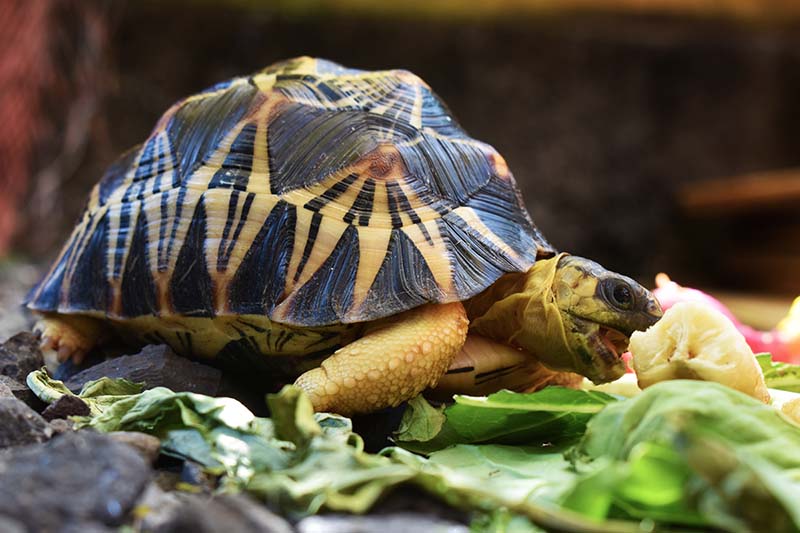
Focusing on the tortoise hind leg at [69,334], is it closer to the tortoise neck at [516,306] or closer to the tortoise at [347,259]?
the tortoise at [347,259]

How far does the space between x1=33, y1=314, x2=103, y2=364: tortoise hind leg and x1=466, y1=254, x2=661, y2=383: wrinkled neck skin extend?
1.09 meters

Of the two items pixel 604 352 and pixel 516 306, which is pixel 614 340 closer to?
pixel 604 352

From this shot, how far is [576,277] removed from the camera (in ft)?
5.46

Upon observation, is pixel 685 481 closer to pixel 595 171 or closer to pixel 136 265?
pixel 136 265

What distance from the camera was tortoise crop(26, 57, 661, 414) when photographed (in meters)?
1.58

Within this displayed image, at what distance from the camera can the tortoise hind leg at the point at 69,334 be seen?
2082 millimetres

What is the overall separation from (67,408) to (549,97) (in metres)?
5.31

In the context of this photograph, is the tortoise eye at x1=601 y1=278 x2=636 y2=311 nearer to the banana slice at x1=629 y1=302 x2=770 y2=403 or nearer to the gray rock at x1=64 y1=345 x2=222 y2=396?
the banana slice at x1=629 y1=302 x2=770 y2=403

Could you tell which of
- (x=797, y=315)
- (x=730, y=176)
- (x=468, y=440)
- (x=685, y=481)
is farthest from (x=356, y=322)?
(x=730, y=176)

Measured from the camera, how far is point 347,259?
1.62m

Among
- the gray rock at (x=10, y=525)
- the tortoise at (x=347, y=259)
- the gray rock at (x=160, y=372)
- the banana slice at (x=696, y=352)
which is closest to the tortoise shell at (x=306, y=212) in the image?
the tortoise at (x=347, y=259)

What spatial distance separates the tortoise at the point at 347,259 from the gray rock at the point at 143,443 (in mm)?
361

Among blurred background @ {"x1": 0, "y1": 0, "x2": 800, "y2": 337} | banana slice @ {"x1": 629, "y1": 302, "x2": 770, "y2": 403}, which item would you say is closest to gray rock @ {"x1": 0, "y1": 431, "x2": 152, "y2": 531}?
banana slice @ {"x1": 629, "y1": 302, "x2": 770, "y2": 403}

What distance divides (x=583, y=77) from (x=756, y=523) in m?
5.69
